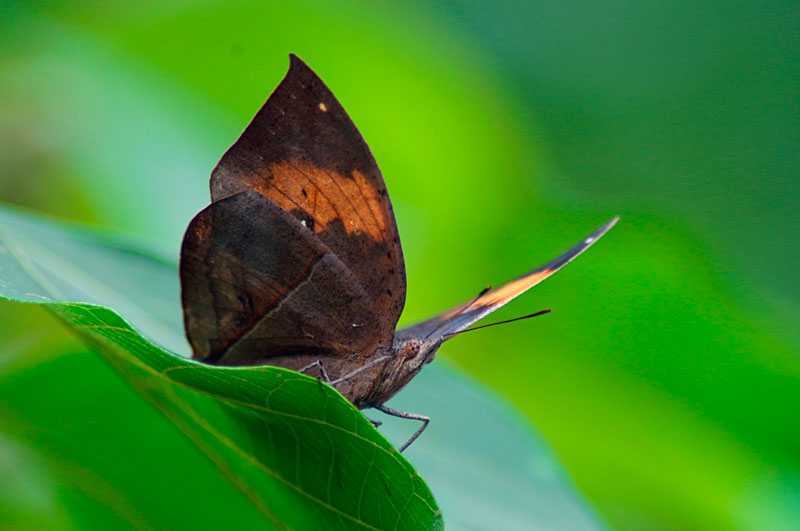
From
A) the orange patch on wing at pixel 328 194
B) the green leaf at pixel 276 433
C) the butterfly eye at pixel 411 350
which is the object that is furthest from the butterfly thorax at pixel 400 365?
the green leaf at pixel 276 433

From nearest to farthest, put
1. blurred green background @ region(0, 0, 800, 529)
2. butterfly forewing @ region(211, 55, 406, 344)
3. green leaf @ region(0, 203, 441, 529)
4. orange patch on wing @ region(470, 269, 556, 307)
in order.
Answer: green leaf @ region(0, 203, 441, 529) → orange patch on wing @ region(470, 269, 556, 307) → butterfly forewing @ region(211, 55, 406, 344) → blurred green background @ region(0, 0, 800, 529)

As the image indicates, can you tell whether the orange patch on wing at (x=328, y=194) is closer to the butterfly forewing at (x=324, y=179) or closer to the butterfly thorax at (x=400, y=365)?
the butterfly forewing at (x=324, y=179)

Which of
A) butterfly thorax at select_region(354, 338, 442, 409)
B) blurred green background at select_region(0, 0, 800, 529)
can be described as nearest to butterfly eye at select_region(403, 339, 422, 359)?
butterfly thorax at select_region(354, 338, 442, 409)

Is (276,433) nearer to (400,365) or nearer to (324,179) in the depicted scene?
(400,365)

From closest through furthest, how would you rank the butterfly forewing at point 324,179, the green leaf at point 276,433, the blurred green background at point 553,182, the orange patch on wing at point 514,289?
the green leaf at point 276,433 → the orange patch on wing at point 514,289 → the butterfly forewing at point 324,179 → the blurred green background at point 553,182

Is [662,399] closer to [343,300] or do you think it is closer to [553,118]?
[343,300]

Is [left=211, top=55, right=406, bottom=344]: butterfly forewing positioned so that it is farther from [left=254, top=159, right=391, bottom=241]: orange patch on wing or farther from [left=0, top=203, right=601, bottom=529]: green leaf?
[left=0, top=203, right=601, bottom=529]: green leaf
